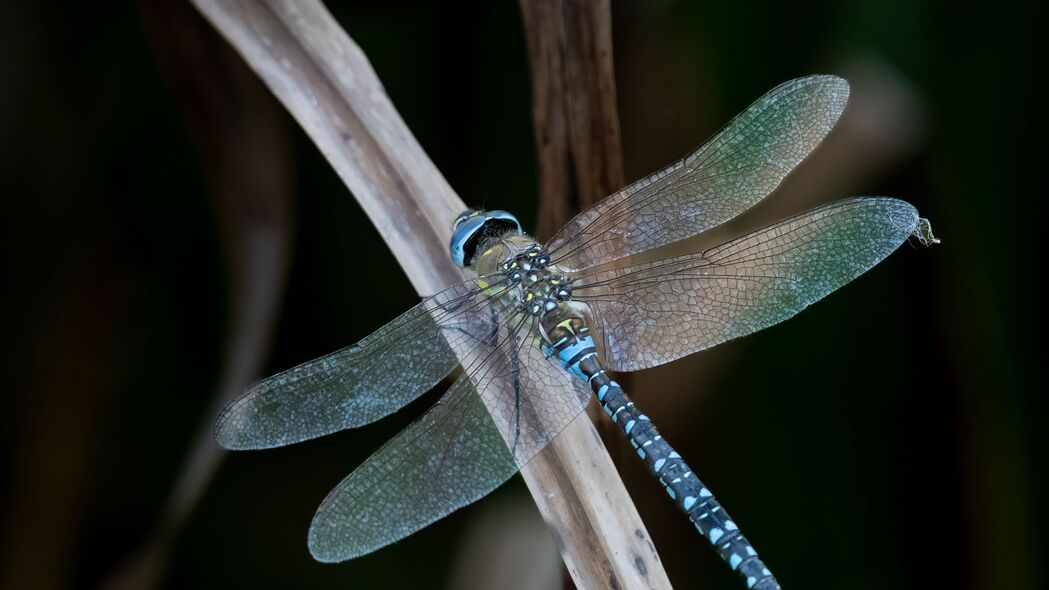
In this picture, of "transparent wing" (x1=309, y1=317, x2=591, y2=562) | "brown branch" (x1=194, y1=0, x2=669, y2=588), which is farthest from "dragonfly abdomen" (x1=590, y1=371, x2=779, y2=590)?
"brown branch" (x1=194, y1=0, x2=669, y2=588)

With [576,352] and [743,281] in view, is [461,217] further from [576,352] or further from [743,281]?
[743,281]

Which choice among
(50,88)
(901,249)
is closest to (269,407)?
(50,88)

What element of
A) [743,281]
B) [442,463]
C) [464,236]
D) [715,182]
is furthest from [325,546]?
[715,182]

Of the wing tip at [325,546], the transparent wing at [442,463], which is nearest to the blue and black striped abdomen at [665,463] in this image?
the transparent wing at [442,463]

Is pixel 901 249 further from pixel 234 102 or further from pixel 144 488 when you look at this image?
pixel 144 488

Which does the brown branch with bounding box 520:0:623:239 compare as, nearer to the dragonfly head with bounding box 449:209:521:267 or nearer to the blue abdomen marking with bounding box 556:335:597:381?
the dragonfly head with bounding box 449:209:521:267

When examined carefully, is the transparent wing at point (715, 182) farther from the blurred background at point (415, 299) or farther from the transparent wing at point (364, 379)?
the blurred background at point (415, 299)
